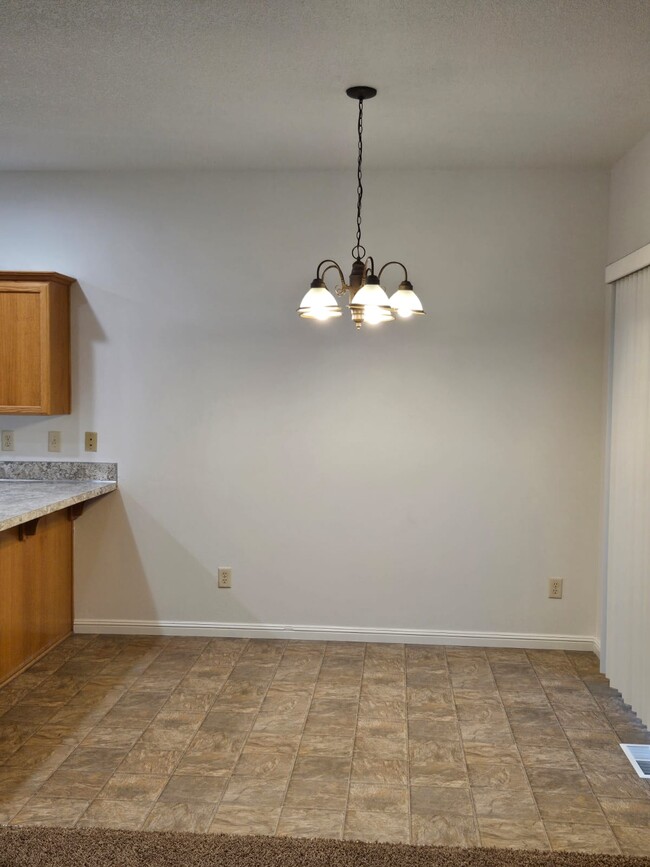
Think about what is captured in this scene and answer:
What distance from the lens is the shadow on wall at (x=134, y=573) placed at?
476cm

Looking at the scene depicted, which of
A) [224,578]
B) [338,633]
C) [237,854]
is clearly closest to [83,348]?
[224,578]

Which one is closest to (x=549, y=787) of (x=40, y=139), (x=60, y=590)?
(x=60, y=590)

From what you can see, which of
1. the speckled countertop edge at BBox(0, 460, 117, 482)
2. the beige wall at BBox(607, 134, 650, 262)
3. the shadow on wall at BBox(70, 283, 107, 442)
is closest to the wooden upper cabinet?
the shadow on wall at BBox(70, 283, 107, 442)

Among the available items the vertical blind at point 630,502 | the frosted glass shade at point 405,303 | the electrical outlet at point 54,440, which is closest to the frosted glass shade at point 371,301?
the frosted glass shade at point 405,303

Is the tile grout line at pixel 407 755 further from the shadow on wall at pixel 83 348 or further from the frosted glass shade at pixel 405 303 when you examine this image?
the shadow on wall at pixel 83 348

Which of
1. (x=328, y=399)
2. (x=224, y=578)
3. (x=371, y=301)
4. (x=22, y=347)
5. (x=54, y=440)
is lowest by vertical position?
(x=224, y=578)

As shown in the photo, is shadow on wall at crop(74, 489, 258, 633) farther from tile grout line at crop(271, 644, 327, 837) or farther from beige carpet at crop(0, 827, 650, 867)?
beige carpet at crop(0, 827, 650, 867)

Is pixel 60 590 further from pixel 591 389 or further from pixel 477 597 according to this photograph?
pixel 591 389

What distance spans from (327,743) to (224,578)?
5.19 ft

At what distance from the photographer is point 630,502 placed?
12.8ft

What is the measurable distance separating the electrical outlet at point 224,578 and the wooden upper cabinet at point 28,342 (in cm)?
132

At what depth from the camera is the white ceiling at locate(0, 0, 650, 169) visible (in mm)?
2609

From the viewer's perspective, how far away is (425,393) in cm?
460

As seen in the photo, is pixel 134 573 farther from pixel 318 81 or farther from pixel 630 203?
pixel 630 203
